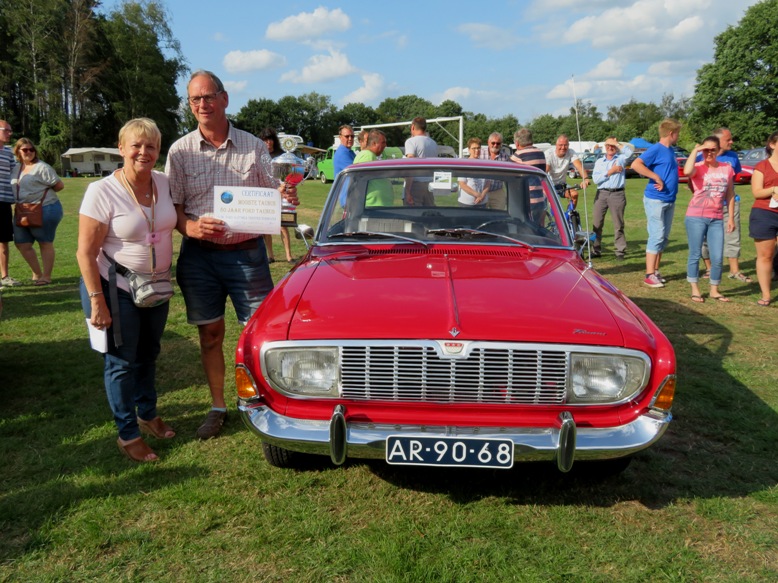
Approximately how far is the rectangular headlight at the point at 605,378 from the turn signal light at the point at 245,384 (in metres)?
1.48

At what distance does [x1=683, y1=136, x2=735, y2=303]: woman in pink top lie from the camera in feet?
23.7

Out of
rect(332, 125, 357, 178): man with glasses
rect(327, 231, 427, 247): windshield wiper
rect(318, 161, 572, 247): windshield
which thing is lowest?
rect(327, 231, 427, 247): windshield wiper

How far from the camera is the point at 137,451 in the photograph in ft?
11.8

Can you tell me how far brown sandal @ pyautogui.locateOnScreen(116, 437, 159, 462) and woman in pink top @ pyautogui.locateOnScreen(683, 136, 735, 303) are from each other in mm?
6379

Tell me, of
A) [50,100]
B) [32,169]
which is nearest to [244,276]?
[32,169]

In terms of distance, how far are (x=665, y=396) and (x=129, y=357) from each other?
2809mm

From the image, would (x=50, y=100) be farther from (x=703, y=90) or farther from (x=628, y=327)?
(x=628, y=327)

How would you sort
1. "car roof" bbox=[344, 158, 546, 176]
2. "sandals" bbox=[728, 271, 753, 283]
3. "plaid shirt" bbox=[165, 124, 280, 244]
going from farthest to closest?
"sandals" bbox=[728, 271, 753, 283], "car roof" bbox=[344, 158, 546, 176], "plaid shirt" bbox=[165, 124, 280, 244]

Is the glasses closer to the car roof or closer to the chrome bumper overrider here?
the car roof

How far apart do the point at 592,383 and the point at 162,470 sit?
7.88 feet

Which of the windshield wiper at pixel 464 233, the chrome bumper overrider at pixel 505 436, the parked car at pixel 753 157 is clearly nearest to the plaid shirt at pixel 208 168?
the windshield wiper at pixel 464 233

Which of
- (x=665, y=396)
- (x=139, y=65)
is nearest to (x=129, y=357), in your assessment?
(x=665, y=396)

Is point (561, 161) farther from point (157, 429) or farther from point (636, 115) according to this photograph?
point (636, 115)

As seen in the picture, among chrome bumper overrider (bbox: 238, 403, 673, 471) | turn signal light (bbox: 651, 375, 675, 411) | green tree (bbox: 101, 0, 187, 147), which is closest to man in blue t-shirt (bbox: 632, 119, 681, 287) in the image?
turn signal light (bbox: 651, 375, 675, 411)
